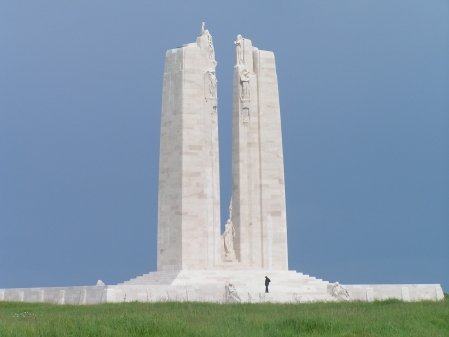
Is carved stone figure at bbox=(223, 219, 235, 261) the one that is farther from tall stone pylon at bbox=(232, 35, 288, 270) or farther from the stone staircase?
the stone staircase

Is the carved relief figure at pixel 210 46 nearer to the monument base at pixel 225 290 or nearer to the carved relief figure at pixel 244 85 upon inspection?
the carved relief figure at pixel 244 85

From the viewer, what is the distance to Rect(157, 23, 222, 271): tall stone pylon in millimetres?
30234

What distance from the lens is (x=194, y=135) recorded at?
30.7 m

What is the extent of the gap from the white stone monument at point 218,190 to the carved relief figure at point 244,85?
1.6 inches

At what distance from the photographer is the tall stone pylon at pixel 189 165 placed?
3023cm

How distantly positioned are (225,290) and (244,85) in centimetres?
979

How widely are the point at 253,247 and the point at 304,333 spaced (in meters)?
19.1

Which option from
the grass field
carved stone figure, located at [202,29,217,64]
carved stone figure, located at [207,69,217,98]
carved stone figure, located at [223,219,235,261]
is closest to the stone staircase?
carved stone figure, located at [223,219,235,261]

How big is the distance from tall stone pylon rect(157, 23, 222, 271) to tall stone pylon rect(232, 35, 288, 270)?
1.19 metres

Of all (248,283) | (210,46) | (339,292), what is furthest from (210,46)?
(339,292)

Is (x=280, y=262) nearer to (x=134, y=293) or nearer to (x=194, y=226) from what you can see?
(x=194, y=226)

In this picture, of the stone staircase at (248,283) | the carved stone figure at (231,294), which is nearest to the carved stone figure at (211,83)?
the stone staircase at (248,283)

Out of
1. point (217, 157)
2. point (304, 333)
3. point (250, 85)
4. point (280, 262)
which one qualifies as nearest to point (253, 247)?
point (280, 262)

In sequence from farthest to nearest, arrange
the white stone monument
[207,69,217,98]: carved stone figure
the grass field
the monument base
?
[207,69,217,98]: carved stone figure
the white stone monument
the monument base
the grass field
